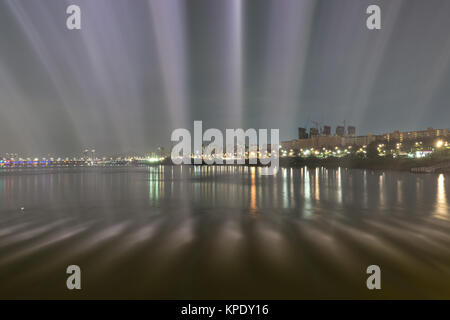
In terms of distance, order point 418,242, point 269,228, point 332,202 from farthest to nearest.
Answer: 1. point 332,202
2. point 269,228
3. point 418,242

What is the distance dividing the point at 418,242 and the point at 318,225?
3.19 metres

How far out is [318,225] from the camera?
10852 mm
